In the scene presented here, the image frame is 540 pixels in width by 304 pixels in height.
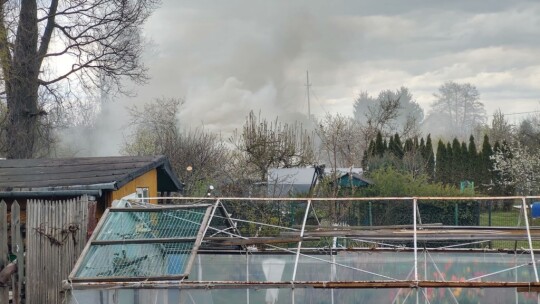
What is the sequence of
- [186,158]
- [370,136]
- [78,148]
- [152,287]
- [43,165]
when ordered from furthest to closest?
[78,148] < [370,136] < [186,158] < [43,165] < [152,287]

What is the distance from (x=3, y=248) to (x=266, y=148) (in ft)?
55.7

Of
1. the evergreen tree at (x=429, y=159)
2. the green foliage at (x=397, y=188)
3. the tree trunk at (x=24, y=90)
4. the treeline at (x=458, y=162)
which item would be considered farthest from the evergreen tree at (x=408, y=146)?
the tree trunk at (x=24, y=90)

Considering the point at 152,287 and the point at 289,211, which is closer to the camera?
the point at 152,287

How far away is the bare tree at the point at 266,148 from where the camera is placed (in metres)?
25.9

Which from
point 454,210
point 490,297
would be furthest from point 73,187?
point 454,210

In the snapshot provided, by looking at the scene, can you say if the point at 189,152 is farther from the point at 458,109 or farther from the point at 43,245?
the point at 458,109

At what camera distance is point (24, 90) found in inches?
832

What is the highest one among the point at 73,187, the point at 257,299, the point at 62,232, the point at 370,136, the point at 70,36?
the point at 70,36

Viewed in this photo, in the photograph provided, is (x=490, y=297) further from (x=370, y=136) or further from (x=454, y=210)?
(x=370, y=136)

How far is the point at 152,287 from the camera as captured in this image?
727 cm

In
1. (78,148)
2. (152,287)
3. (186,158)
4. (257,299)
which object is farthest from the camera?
(78,148)

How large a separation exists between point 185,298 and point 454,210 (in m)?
13.7

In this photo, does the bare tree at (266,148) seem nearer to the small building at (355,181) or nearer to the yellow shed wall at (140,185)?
the small building at (355,181)

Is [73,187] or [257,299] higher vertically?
[73,187]
